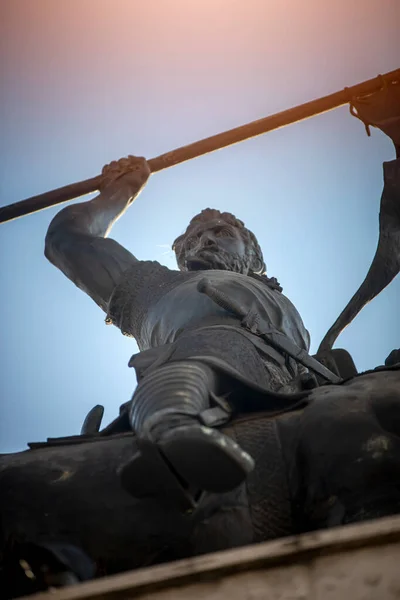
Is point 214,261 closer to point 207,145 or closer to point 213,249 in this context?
point 213,249

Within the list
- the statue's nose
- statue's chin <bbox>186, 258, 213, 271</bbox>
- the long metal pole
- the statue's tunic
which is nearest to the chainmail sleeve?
the statue's tunic

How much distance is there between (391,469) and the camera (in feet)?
9.23

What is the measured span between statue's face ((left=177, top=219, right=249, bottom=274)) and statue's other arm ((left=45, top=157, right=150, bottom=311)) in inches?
Answer: 17.1

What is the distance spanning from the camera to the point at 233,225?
6.34 m

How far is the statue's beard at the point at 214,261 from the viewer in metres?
5.77

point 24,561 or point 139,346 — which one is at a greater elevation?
point 139,346

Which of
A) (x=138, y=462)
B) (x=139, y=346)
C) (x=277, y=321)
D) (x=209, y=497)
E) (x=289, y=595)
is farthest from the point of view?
Result: (x=139, y=346)

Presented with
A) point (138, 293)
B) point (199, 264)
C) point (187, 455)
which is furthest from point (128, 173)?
point (187, 455)

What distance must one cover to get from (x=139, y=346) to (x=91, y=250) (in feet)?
2.74

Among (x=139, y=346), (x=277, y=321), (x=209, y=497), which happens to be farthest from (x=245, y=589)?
(x=139, y=346)

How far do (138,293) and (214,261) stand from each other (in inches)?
25.1

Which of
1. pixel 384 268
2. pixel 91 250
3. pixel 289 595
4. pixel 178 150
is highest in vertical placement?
pixel 178 150

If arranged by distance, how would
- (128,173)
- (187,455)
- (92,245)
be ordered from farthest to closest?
(128,173) → (92,245) → (187,455)

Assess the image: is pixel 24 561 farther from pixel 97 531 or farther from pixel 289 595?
pixel 289 595
